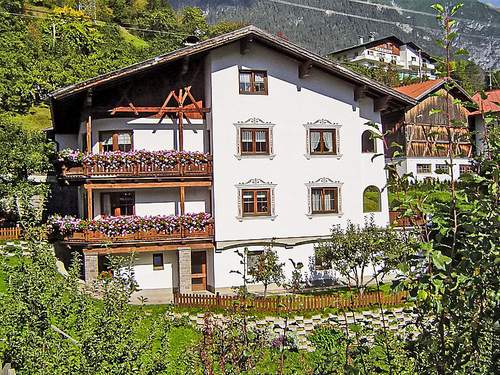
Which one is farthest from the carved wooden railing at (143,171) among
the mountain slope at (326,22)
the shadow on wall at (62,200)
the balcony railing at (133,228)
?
the mountain slope at (326,22)

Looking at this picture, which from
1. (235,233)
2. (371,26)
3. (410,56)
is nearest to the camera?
(235,233)

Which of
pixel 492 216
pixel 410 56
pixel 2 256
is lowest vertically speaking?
pixel 2 256

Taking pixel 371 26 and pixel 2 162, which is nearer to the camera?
pixel 2 162

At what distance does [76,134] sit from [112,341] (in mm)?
24363

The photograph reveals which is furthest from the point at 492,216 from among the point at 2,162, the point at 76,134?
the point at 2,162

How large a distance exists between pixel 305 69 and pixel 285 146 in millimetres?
3367

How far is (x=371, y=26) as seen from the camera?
514ft

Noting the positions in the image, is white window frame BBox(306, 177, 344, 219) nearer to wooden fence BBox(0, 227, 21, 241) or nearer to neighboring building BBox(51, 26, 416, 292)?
neighboring building BBox(51, 26, 416, 292)

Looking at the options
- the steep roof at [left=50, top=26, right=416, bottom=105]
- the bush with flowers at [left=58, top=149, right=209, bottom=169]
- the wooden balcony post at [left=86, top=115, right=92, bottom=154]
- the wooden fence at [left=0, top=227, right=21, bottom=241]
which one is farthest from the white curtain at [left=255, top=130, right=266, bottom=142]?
the wooden fence at [left=0, top=227, right=21, bottom=241]

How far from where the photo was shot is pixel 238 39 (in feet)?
75.6

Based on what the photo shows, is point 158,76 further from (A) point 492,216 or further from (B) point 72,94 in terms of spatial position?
(A) point 492,216

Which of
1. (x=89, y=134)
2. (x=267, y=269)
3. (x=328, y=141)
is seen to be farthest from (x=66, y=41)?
(x=267, y=269)

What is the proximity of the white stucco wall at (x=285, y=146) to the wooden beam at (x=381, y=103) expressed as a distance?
452 mm

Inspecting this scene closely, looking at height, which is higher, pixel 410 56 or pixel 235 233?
pixel 410 56
